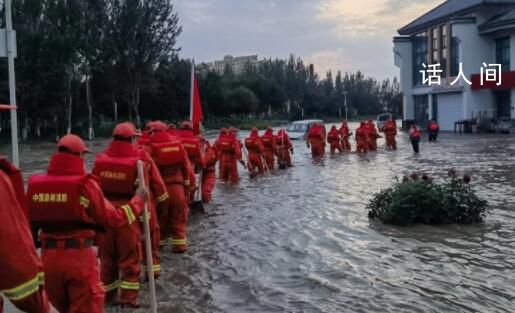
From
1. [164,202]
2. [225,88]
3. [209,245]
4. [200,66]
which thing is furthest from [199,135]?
[200,66]

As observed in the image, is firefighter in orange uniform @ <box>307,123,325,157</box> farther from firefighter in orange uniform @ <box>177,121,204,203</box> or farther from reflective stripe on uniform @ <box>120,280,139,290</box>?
reflective stripe on uniform @ <box>120,280,139,290</box>

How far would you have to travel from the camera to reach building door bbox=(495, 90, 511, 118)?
4766cm

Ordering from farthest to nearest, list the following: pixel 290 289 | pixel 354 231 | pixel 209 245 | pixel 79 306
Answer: pixel 354 231 < pixel 209 245 < pixel 290 289 < pixel 79 306

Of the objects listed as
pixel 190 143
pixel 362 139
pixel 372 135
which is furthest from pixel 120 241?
pixel 372 135

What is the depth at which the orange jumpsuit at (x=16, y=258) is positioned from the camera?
2734 mm

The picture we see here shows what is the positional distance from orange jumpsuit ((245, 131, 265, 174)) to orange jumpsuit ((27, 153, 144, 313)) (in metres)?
14.4

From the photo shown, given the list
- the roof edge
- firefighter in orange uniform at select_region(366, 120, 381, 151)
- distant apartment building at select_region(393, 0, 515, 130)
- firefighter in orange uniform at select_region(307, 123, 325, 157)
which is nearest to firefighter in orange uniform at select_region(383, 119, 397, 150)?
firefighter in orange uniform at select_region(366, 120, 381, 151)

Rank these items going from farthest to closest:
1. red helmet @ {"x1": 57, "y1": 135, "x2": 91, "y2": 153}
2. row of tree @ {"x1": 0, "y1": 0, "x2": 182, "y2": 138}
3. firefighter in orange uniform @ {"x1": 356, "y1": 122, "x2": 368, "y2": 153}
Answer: row of tree @ {"x1": 0, "y1": 0, "x2": 182, "y2": 138} → firefighter in orange uniform @ {"x1": 356, "y1": 122, "x2": 368, "y2": 153} → red helmet @ {"x1": 57, "y1": 135, "x2": 91, "y2": 153}

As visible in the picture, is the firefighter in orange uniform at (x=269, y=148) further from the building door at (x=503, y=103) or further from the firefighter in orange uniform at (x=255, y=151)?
the building door at (x=503, y=103)

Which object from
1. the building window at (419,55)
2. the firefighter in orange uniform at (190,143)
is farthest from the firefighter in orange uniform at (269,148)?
the building window at (419,55)

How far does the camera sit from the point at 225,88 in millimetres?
84062

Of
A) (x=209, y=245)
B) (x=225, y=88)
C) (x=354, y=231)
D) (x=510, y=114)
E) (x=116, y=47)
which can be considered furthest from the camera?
(x=225, y=88)

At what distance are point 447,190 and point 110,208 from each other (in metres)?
7.04

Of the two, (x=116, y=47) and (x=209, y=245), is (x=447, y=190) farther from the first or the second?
(x=116, y=47)
